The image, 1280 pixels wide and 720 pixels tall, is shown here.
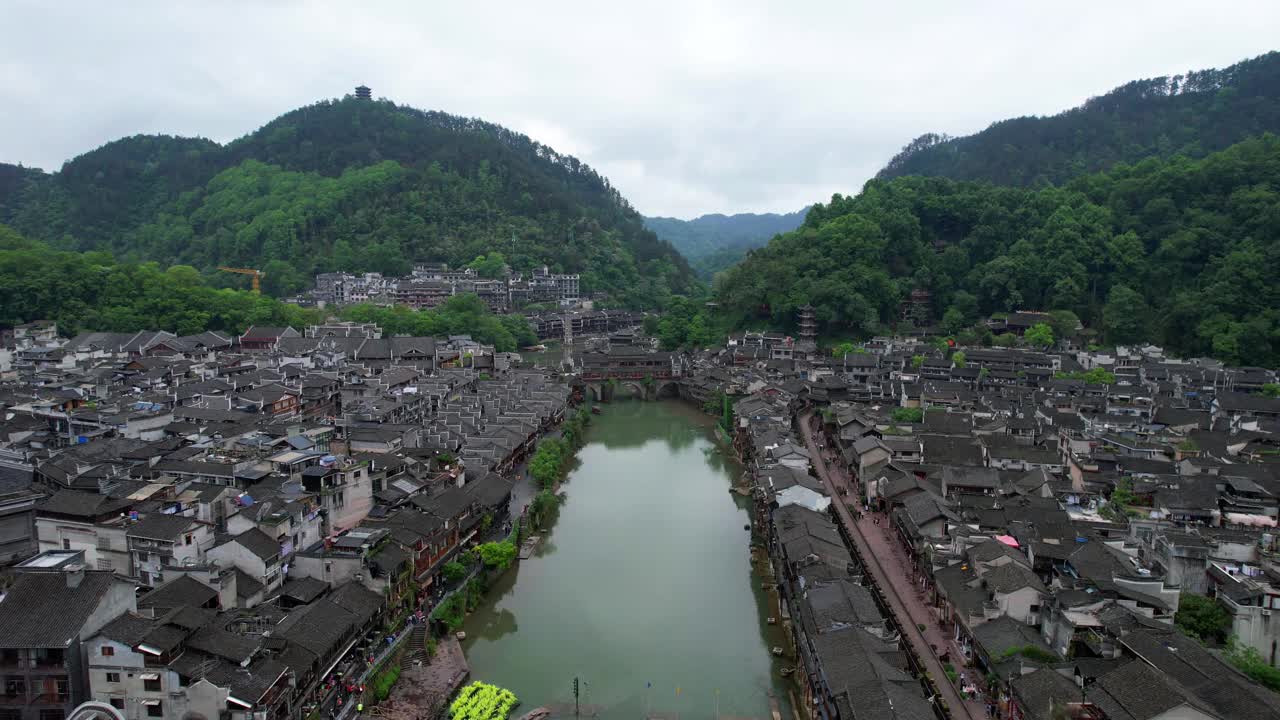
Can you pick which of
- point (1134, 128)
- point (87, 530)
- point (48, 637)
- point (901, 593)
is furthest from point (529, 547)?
point (1134, 128)

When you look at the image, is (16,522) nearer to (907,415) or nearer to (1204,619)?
(1204,619)

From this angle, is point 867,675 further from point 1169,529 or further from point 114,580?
point 114,580

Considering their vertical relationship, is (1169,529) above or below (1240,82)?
below

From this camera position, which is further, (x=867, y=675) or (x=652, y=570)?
(x=652, y=570)

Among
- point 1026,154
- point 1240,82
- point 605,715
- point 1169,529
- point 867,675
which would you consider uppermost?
point 1240,82

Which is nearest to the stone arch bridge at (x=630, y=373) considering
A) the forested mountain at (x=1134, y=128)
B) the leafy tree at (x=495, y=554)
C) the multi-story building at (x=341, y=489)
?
the leafy tree at (x=495, y=554)

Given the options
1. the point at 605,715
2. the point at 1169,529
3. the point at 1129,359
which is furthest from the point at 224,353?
the point at 1129,359

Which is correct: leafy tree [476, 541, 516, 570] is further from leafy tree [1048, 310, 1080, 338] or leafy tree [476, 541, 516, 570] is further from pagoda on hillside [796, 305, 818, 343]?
leafy tree [1048, 310, 1080, 338]
